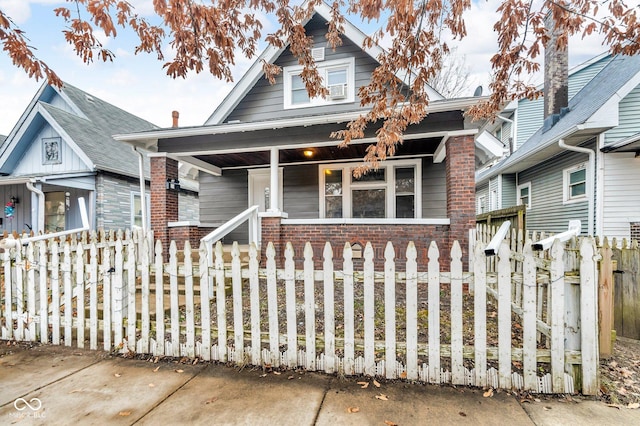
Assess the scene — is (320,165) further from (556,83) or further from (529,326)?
(556,83)

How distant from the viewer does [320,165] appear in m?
8.40

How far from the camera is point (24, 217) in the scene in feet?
35.3

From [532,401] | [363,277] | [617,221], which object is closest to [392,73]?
[363,277]

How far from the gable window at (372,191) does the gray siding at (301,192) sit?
0.24 meters

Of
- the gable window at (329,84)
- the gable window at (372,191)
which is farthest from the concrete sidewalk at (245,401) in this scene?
the gable window at (329,84)

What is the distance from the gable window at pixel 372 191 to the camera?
7.94 metres

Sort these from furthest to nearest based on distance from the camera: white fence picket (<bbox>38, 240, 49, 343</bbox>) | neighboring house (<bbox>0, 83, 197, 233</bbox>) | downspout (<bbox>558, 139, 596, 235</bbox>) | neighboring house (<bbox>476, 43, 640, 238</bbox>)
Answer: neighboring house (<bbox>0, 83, 197, 233</bbox>) → downspout (<bbox>558, 139, 596, 235</bbox>) → neighboring house (<bbox>476, 43, 640, 238</bbox>) → white fence picket (<bbox>38, 240, 49, 343</bbox>)

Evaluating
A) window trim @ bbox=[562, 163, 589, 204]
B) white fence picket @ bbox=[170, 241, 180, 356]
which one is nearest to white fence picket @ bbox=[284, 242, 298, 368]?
white fence picket @ bbox=[170, 241, 180, 356]

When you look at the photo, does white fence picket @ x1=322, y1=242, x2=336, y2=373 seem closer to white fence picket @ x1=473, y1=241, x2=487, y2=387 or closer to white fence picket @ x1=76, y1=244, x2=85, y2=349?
white fence picket @ x1=473, y1=241, x2=487, y2=387

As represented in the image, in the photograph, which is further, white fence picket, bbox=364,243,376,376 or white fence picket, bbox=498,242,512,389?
white fence picket, bbox=364,243,376,376

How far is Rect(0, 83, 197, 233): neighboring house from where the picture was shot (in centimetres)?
956

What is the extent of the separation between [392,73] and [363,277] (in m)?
2.79

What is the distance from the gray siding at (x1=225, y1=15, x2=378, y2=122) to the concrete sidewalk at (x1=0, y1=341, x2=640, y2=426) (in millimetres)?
6602

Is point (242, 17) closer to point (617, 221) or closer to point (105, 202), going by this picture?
point (105, 202)
